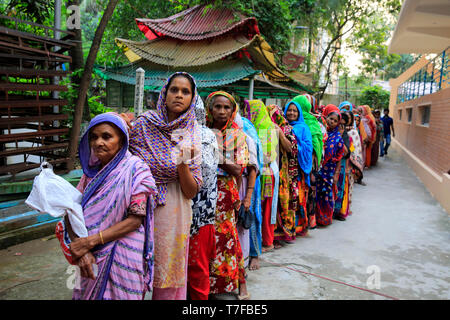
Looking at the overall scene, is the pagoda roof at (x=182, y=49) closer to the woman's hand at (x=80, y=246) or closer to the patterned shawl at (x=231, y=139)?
the patterned shawl at (x=231, y=139)

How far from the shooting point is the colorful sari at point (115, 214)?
1.91 m

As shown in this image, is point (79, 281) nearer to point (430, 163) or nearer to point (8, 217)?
point (8, 217)

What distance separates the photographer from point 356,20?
1565 centimetres

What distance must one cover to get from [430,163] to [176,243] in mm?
8948

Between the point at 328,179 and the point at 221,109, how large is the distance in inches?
121

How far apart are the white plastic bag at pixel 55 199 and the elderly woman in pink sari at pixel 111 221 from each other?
0.06 meters

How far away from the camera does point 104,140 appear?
1935mm

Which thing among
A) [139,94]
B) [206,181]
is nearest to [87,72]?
[139,94]

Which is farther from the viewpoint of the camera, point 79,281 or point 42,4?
point 42,4

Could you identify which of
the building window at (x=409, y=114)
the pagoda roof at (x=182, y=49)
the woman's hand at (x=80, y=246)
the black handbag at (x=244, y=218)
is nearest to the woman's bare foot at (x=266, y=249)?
the black handbag at (x=244, y=218)

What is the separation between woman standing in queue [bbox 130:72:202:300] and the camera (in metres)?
2.21
